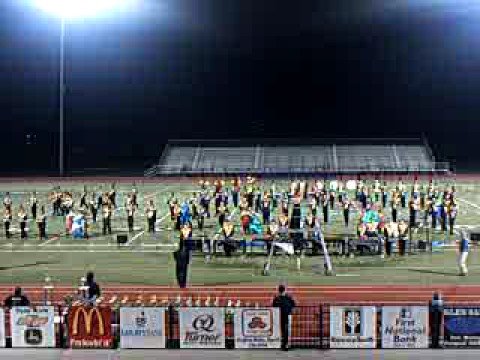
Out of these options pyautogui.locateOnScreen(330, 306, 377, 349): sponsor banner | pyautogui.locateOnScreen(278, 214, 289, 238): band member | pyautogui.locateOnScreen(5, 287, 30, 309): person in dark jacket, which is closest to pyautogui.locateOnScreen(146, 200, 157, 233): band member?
pyautogui.locateOnScreen(278, 214, 289, 238): band member

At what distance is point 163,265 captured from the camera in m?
20.1

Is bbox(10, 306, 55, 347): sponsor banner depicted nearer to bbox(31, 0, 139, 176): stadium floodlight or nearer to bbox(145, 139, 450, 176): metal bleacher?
bbox(31, 0, 139, 176): stadium floodlight

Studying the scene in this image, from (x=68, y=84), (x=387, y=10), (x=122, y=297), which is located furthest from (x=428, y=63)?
(x=122, y=297)

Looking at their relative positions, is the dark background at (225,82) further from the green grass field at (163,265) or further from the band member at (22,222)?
the band member at (22,222)

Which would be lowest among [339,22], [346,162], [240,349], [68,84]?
[240,349]

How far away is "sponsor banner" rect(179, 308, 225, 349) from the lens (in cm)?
1274

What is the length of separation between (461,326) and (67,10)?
122 ft

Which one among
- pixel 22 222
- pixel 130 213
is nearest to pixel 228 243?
pixel 130 213

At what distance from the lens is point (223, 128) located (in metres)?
50.8

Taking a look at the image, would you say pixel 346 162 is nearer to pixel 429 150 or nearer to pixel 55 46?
pixel 429 150

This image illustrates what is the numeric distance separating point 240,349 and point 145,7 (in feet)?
124

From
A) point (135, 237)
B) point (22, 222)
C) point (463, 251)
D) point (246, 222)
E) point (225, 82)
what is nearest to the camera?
point (463, 251)

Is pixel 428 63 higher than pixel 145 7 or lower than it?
lower

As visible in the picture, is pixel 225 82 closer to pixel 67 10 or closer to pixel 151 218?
pixel 67 10
